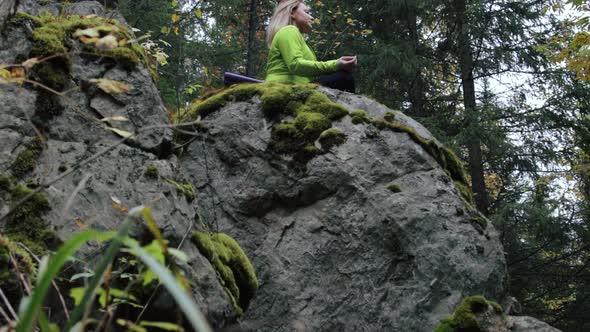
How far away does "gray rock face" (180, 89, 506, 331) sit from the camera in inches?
193

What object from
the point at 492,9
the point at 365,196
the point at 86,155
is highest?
the point at 492,9

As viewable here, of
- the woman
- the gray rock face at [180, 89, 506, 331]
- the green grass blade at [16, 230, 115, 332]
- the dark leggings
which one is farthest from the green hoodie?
the green grass blade at [16, 230, 115, 332]

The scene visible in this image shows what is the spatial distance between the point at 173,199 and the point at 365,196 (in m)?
2.08

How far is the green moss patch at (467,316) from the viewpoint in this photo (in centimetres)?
443

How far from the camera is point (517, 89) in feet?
36.3

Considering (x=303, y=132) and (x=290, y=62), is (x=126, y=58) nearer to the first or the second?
(x=303, y=132)

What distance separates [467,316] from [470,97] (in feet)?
25.1

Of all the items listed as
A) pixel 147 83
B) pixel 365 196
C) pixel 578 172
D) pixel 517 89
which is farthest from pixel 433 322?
pixel 517 89

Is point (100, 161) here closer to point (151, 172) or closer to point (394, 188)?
point (151, 172)

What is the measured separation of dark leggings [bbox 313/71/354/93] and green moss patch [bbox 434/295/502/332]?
2.71 m

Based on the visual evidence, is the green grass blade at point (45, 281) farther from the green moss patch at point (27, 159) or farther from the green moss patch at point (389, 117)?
the green moss patch at point (389, 117)

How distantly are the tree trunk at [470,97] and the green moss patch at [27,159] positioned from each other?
8.10 meters

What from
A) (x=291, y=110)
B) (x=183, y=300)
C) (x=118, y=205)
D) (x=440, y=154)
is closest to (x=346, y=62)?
(x=291, y=110)

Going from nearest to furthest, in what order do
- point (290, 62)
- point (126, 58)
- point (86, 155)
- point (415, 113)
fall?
point (86, 155)
point (126, 58)
point (290, 62)
point (415, 113)
